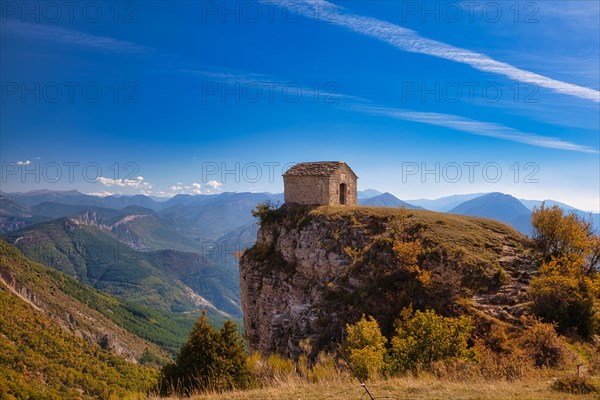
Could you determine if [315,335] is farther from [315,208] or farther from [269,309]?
[315,208]

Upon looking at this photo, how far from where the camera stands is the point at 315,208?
33781 mm

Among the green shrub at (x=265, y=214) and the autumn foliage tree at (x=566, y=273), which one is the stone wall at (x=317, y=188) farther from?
the autumn foliage tree at (x=566, y=273)

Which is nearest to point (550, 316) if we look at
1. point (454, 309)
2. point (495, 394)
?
point (454, 309)

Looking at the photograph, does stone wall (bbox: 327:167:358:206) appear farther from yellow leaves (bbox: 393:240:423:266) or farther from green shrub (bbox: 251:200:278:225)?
yellow leaves (bbox: 393:240:423:266)

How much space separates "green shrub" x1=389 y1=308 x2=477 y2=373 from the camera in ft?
41.2

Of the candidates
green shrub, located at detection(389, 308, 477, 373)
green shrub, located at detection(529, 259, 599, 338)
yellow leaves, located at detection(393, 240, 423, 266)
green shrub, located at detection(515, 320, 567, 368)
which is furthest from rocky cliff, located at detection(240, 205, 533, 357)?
green shrub, located at detection(389, 308, 477, 373)

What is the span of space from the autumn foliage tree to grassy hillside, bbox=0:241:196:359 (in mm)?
143890

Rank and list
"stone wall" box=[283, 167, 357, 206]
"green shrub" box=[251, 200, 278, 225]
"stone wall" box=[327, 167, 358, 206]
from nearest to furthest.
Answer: "stone wall" box=[283, 167, 357, 206] < "stone wall" box=[327, 167, 358, 206] < "green shrub" box=[251, 200, 278, 225]

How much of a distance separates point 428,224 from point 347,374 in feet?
58.6

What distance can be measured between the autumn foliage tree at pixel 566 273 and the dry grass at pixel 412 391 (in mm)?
8668

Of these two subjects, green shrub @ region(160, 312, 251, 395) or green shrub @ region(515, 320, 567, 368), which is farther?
green shrub @ region(515, 320, 567, 368)

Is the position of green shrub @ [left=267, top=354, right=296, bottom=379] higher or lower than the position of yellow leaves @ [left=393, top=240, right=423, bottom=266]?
lower

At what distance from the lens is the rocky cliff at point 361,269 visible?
20594mm

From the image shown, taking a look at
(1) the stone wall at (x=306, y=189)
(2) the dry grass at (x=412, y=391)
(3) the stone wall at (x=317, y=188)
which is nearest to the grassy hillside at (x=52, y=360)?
(1) the stone wall at (x=306, y=189)
